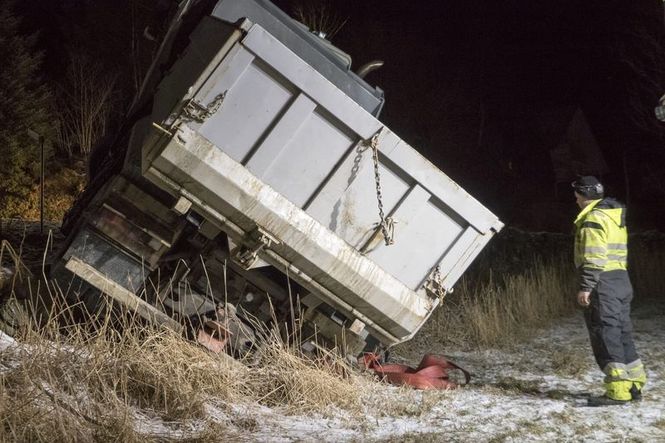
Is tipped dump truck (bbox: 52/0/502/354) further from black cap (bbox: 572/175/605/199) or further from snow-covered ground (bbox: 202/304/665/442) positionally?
black cap (bbox: 572/175/605/199)

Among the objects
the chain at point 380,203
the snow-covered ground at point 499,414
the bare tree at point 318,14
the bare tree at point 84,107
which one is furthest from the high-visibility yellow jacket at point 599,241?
the bare tree at point 84,107

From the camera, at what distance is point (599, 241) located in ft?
15.4

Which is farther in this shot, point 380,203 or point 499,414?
point 499,414

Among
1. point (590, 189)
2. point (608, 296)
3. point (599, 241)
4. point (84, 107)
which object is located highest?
point (590, 189)

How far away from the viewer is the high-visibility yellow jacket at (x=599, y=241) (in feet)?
15.4

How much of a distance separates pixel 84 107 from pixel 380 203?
55.1 feet

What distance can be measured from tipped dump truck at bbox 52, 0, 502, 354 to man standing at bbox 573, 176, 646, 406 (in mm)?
846

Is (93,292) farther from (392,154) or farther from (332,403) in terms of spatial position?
(392,154)

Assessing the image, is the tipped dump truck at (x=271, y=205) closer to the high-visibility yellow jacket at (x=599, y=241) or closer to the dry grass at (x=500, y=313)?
the high-visibility yellow jacket at (x=599, y=241)

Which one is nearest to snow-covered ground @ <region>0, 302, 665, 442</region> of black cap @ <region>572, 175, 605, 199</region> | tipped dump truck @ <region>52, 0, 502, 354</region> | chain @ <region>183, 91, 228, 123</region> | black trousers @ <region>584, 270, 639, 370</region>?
black trousers @ <region>584, 270, 639, 370</region>

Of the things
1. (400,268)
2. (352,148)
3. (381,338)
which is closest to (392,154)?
(352,148)

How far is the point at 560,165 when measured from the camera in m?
17.7

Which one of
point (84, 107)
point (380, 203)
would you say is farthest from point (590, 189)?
point (84, 107)

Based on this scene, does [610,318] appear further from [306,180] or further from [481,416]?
[306,180]
